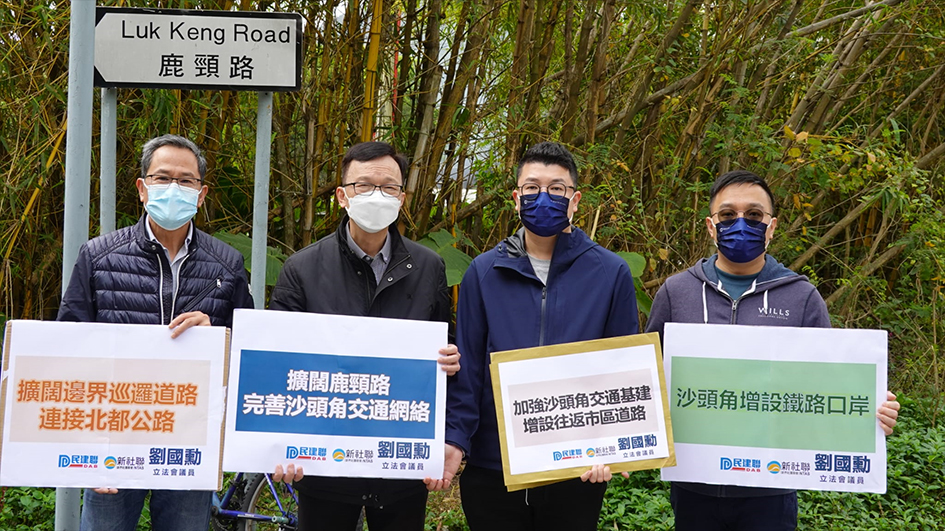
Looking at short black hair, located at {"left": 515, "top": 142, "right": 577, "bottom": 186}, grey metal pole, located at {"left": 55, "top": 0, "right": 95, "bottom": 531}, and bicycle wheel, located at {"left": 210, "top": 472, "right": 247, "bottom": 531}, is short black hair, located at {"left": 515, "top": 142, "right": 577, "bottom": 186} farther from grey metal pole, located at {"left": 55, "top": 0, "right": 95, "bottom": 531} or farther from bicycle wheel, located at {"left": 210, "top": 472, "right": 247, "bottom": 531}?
bicycle wheel, located at {"left": 210, "top": 472, "right": 247, "bottom": 531}

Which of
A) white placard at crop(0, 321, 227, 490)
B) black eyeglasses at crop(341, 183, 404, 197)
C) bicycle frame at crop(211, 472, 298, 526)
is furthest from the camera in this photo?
bicycle frame at crop(211, 472, 298, 526)

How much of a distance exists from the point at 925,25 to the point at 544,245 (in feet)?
17.2

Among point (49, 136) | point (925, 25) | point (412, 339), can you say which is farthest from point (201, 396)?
point (925, 25)

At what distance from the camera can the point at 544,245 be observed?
304 centimetres

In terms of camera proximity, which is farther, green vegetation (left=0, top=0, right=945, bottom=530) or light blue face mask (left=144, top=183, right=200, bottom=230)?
green vegetation (left=0, top=0, right=945, bottom=530)

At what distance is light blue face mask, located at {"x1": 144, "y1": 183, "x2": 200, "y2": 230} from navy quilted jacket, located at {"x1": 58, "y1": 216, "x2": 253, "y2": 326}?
0.08 m

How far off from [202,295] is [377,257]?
2.04 feet

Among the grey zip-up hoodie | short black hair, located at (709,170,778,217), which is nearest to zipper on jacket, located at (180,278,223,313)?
the grey zip-up hoodie

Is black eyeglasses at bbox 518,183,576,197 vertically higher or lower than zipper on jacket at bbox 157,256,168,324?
higher

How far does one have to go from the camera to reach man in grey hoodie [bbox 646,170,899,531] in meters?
2.96

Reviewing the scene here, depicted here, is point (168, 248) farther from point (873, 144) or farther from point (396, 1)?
point (873, 144)

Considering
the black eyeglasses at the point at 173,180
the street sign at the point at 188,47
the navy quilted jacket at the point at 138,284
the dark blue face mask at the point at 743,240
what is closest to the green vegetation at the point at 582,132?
the street sign at the point at 188,47

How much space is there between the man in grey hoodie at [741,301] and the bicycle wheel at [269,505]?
2.13 metres

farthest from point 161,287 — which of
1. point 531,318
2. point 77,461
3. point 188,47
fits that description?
point 531,318
